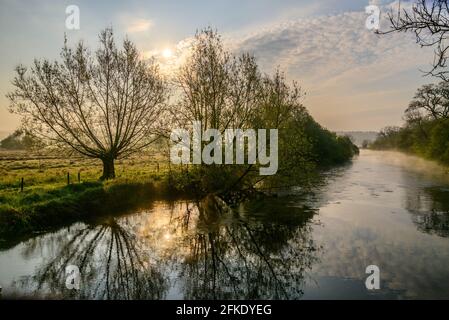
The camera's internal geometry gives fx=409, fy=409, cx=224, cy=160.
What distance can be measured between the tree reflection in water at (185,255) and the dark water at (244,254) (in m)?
0.04

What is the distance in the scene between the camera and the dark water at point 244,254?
1164cm

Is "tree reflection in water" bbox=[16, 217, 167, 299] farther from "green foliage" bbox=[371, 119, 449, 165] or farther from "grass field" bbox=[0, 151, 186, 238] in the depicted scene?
"green foliage" bbox=[371, 119, 449, 165]

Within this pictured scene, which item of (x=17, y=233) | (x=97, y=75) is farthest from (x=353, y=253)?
(x=97, y=75)

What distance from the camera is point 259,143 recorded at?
2314 cm

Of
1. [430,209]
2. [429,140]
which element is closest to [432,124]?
[429,140]

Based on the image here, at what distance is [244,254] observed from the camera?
15078 millimetres

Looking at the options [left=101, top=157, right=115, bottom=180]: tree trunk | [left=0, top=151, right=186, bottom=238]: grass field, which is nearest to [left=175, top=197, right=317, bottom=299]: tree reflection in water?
[left=0, top=151, right=186, bottom=238]: grass field

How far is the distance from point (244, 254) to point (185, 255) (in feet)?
7.10

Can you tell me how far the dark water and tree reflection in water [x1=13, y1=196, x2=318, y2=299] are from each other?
37 mm

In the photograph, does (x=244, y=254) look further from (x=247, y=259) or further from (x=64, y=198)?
(x=64, y=198)

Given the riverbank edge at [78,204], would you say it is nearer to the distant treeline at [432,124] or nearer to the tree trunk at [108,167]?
the tree trunk at [108,167]

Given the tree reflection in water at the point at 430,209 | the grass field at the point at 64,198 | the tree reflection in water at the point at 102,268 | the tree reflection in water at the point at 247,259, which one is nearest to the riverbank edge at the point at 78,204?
the grass field at the point at 64,198

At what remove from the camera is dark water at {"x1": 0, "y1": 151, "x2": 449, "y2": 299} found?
11.6 meters
